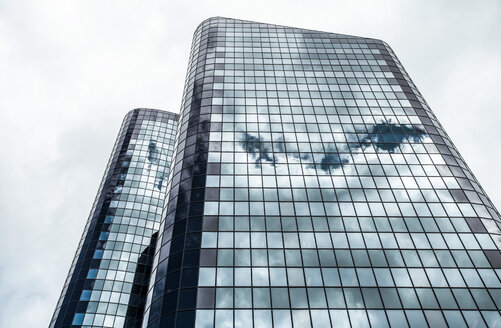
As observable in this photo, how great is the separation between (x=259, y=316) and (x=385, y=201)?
17.5 meters

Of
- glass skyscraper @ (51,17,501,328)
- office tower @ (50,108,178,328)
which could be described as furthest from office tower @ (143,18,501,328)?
office tower @ (50,108,178,328)

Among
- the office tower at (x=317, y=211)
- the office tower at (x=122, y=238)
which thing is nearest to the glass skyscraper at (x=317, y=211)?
the office tower at (x=317, y=211)

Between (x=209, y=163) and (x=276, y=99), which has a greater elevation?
(x=276, y=99)

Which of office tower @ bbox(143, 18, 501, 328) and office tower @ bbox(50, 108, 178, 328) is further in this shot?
office tower @ bbox(50, 108, 178, 328)

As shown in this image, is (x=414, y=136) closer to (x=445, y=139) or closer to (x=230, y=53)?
(x=445, y=139)

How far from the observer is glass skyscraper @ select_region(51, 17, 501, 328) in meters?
27.2

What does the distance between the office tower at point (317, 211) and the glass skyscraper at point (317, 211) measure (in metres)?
0.13

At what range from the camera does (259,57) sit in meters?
55.4

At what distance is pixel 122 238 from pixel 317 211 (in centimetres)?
4880

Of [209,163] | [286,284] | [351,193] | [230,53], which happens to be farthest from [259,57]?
[286,284]

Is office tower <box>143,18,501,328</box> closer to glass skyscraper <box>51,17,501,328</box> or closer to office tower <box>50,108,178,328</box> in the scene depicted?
glass skyscraper <box>51,17,501,328</box>

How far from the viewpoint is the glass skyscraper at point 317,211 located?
27188 mm

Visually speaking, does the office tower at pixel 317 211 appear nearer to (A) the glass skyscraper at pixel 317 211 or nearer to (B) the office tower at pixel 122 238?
(A) the glass skyscraper at pixel 317 211

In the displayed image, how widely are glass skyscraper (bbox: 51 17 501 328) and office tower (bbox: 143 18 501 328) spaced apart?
0.43 ft
